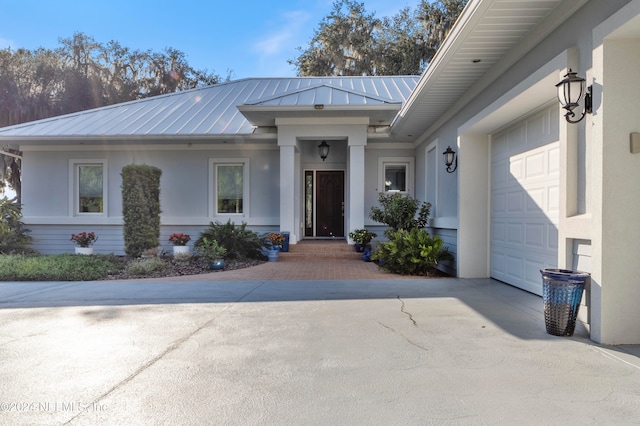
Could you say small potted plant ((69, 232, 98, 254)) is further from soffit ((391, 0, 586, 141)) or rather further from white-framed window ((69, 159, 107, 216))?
soffit ((391, 0, 586, 141))

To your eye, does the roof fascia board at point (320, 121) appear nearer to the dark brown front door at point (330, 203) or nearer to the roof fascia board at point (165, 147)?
the roof fascia board at point (165, 147)

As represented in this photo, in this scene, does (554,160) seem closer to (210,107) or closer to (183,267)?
(183,267)

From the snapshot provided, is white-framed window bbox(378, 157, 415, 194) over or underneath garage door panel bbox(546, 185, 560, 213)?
over

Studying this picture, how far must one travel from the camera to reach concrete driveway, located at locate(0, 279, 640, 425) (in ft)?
7.27

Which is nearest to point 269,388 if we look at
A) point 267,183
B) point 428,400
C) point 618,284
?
point 428,400

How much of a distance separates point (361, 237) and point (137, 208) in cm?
550

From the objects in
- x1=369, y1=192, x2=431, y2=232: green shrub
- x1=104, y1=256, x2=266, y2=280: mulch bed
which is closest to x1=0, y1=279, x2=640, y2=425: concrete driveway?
x1=104, y1=256, x2=266, y2=280: mulch bed

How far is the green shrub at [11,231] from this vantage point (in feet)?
30.6

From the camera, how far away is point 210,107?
38.2 ft

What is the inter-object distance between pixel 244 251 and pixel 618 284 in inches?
299

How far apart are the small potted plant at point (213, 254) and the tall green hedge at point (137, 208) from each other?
5.14 feet

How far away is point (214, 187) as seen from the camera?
1070 centimetres

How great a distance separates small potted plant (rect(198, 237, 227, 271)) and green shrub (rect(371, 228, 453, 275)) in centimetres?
350

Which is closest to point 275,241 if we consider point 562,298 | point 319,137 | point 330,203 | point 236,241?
point 236,241
